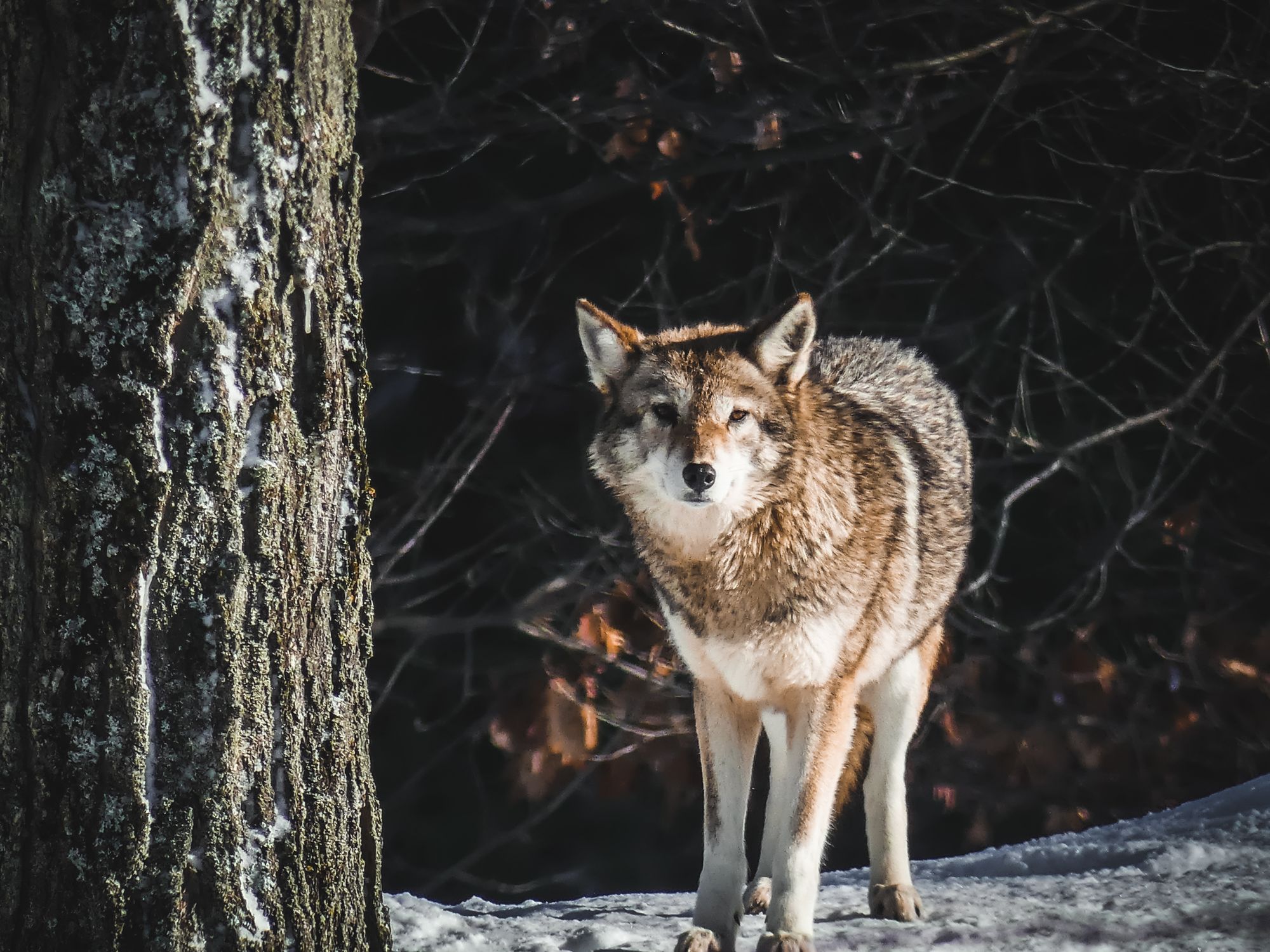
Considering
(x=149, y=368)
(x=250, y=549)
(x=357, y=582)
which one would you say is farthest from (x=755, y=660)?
(x=149, y=368)

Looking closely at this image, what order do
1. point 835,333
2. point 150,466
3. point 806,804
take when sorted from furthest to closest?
point 835,333 → point 806,804 → point 150,466

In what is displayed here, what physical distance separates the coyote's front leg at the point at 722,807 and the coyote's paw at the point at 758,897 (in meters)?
0.51

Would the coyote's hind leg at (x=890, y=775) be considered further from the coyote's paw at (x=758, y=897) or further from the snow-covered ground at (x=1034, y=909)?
the coyote's paw at (x=758, y=897)

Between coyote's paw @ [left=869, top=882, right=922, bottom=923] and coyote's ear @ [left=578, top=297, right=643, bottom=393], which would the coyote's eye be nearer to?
coyote's ear @ [left=578, top=297, right=643, bottom=393]

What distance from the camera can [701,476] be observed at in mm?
3520

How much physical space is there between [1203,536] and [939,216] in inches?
90.6

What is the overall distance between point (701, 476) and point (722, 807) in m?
1.01

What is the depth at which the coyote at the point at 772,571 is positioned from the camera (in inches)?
140

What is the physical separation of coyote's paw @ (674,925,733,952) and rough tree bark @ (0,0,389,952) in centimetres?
134

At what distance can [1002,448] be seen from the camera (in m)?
7.27

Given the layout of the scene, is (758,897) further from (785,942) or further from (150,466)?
(150,466)

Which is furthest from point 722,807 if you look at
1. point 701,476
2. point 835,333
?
point 835,333

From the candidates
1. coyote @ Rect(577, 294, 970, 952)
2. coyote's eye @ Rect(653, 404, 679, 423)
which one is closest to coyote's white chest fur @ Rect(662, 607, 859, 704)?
coyote @ Rect(577, 294, 970, 952)

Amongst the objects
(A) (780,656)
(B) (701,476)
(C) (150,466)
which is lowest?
(A) (780,656)
